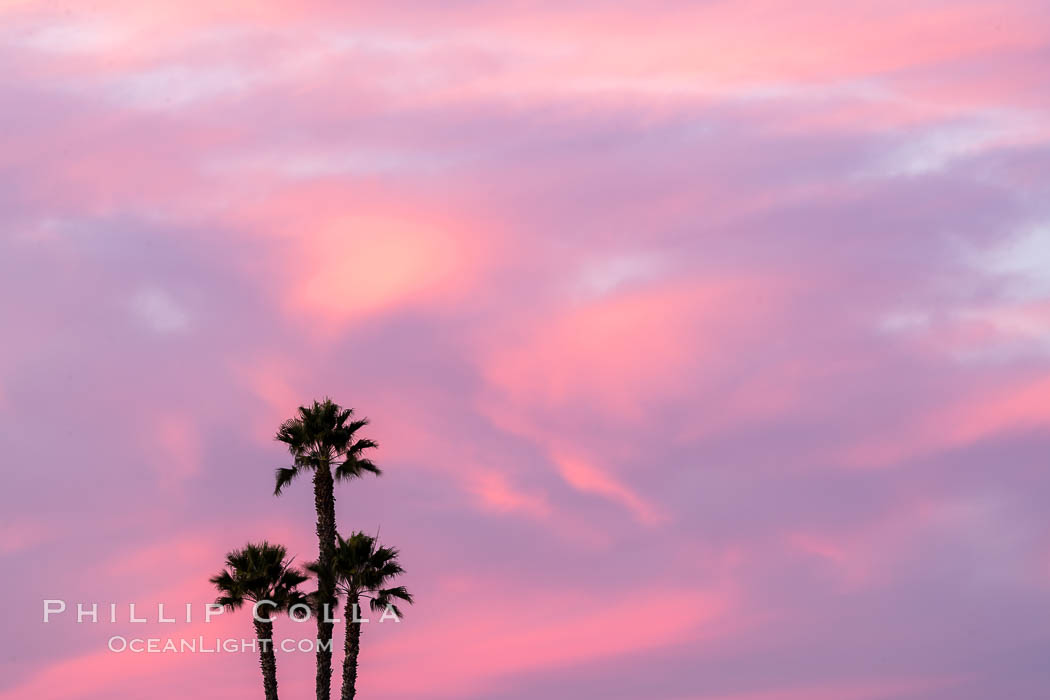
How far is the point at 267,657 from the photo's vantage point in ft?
341

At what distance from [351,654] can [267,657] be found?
164 inches

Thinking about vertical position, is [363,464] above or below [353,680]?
above

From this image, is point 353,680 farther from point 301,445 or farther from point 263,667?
point 301,445

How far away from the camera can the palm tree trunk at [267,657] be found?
104 m

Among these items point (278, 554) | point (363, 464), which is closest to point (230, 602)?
point (278, 554)

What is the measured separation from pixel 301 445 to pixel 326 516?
14.6ft

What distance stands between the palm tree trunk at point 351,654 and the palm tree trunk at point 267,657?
11.9 feet

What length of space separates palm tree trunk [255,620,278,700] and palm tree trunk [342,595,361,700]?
11.9 feet

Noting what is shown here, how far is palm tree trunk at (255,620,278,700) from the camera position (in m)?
104

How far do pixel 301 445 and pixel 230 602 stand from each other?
9.33 m

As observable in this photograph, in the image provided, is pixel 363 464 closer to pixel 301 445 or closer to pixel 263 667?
pixel 301 445

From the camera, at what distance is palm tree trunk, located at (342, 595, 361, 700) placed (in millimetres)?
103625

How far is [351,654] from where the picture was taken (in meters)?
104

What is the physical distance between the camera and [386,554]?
105375 millimetres
